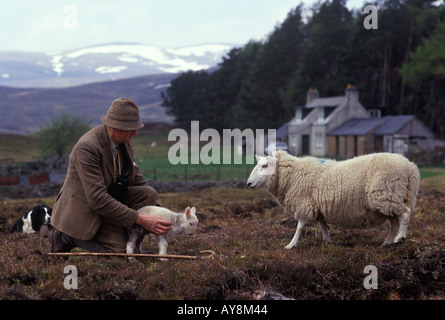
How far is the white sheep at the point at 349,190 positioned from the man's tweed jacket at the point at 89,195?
2.91m

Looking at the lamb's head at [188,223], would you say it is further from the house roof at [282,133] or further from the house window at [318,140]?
the house roof at [282,133]

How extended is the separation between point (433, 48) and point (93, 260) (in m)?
60.9

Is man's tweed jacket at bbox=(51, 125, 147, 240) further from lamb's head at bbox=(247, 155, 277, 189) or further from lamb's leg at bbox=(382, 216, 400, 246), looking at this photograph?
lamb's leg at bbox=(382, 216, 400, 246)

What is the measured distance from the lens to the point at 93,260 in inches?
281

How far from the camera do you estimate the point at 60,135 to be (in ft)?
177

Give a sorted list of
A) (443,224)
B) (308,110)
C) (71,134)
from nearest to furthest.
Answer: (443,224)
(71,134)
(308,110)

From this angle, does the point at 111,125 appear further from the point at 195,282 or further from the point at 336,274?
the point at 336,274

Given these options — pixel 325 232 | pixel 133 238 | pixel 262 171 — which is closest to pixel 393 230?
pixel 325 232

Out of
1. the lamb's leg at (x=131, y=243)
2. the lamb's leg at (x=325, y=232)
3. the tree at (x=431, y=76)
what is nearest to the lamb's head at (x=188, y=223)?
the lamb's leg at (x=131, y=243)

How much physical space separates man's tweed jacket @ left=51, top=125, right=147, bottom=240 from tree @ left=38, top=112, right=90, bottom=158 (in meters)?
47.4

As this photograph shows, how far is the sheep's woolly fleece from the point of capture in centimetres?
842

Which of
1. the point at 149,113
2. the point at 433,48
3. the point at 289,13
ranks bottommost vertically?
the point at 149,113

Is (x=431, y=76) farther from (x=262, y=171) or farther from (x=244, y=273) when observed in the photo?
(x=244, y=273)
